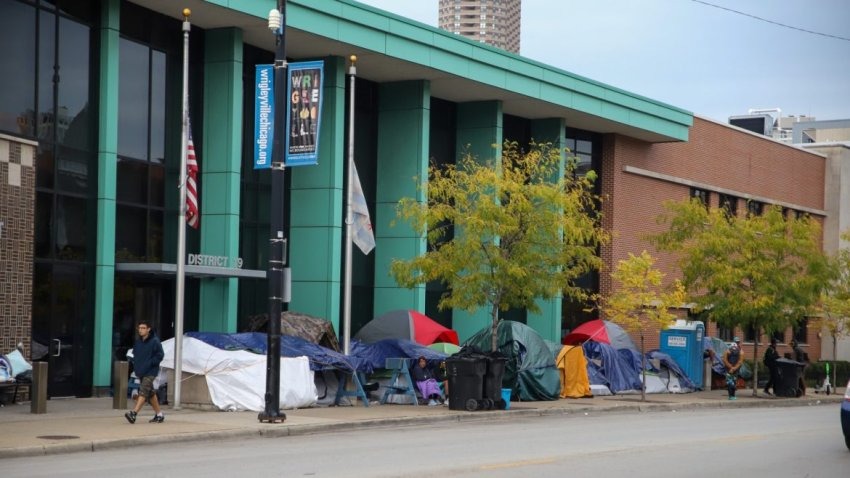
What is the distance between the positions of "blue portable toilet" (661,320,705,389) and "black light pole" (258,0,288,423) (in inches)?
808

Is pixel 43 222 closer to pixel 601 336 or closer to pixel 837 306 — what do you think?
pixel 601 336

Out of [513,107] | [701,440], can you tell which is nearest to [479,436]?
[701,440]

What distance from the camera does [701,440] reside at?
19938mm

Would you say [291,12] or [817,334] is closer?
[291,12]

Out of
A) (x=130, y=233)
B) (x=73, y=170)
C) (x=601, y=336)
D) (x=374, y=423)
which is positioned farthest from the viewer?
(x=601, y=336)

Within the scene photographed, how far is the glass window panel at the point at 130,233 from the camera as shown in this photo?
27.9m

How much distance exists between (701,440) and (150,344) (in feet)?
29.7

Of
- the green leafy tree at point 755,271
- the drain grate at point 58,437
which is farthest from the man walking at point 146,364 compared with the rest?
the green leafy tree at point 755,271

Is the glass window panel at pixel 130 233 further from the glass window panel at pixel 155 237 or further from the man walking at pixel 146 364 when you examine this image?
the man walking at pixel 146 364

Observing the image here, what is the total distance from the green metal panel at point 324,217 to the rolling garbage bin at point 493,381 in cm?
658

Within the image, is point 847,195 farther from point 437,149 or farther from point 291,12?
point 291,12

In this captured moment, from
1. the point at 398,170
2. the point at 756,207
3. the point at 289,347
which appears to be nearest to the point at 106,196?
the point at 289,347

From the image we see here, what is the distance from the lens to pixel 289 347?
2569 cm

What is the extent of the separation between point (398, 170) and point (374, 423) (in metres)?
13.9
